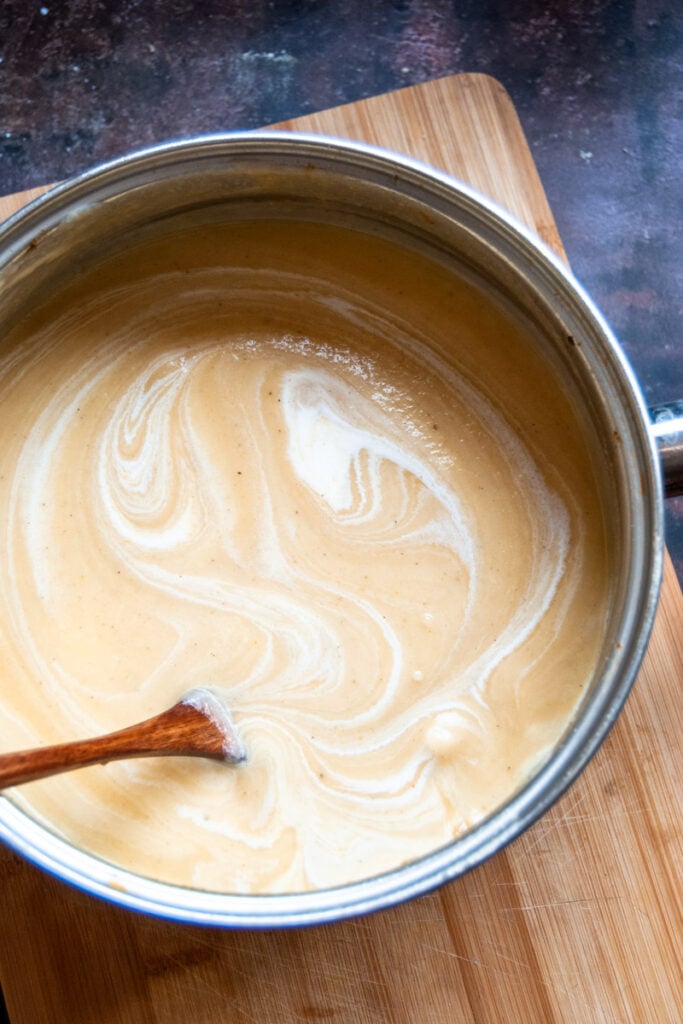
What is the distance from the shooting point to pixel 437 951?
109cm

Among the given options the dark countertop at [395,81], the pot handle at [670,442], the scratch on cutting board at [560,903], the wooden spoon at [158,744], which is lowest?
the scratch on cutting board at [560,903]

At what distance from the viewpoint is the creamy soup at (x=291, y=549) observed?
111 centimetres

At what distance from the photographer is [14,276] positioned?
1112 mm

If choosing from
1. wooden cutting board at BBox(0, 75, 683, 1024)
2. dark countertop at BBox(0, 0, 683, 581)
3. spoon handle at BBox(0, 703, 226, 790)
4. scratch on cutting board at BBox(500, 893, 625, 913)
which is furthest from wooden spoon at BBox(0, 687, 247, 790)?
dark countertop at BBox(0, 0, 683, 581)

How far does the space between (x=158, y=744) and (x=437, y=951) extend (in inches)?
16.3

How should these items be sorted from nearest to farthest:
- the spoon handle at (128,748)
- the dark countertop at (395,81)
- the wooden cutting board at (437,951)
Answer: the spoon handle at (128,748)
the wooden cutting board at (437,951)
the dark countertop at (395,81)

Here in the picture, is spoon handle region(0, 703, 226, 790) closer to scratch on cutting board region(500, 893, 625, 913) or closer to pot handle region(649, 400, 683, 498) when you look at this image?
scratch on cutting board region(500, 893, 625, 913)

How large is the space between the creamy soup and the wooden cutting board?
76 mm

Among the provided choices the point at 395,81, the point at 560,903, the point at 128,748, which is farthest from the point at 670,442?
the point at 395,81

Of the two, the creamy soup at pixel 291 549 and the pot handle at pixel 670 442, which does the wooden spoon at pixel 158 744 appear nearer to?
the creamy soup at pixel 291 549

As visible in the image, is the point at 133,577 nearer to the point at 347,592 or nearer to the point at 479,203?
the point at 347,592

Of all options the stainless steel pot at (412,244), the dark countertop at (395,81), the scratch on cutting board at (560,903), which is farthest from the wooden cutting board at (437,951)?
the dark countertop at (395,81)

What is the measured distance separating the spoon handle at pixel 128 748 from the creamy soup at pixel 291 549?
8 cm

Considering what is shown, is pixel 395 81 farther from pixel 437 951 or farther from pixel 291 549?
pixel 437 951
